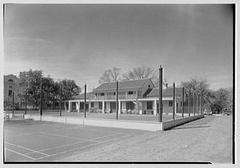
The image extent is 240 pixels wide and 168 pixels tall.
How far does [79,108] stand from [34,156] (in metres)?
18.9

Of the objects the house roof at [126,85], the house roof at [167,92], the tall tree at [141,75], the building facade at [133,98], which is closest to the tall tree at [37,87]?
the building facade at [133,98]

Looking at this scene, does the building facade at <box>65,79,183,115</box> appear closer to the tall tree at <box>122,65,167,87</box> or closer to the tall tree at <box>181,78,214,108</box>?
the tall tree at <box>122,65,167,87</box>

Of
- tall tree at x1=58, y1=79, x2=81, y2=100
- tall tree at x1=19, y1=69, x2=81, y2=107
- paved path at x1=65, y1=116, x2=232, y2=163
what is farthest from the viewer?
tall tree at x1=58, y1=79, x2=81, y2=100

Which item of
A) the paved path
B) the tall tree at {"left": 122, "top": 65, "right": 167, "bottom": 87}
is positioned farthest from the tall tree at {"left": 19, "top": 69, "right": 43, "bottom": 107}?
the paved path

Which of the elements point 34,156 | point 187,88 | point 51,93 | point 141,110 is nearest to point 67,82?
point 51,93

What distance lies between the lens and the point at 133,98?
18.6m

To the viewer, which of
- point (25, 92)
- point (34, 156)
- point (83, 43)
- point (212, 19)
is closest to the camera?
point (34, 156)

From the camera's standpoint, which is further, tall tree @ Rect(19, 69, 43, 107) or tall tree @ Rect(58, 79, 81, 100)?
tall tree @ Rect(58, 79, 81, 100)

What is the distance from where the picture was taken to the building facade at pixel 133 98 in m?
17.1

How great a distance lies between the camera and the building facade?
56.0 ft

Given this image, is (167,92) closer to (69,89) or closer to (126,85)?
(126,85)

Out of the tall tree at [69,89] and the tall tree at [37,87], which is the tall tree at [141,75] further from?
the tall tree at [69,89]

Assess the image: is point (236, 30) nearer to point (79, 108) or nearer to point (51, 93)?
point (51, 93)

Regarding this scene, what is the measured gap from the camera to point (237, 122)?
3.48 meters
